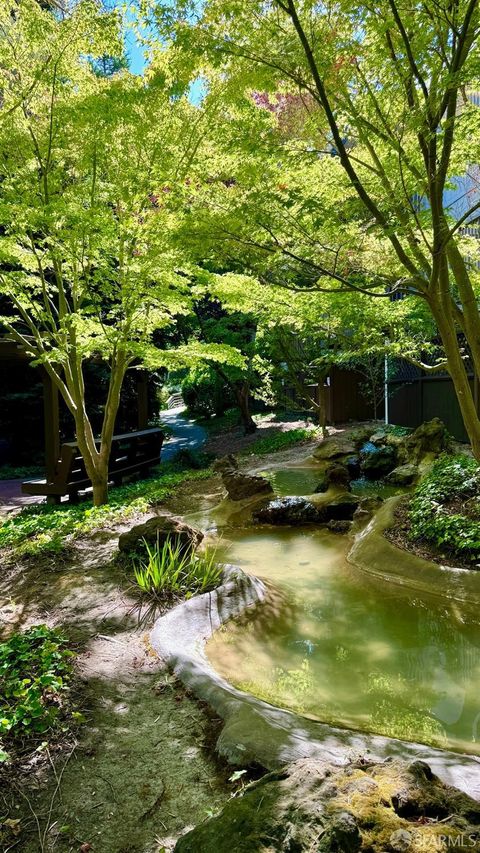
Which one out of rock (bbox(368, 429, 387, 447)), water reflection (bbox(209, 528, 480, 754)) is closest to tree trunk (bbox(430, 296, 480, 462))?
water reflection (bbox(209, 528, 480, 754))

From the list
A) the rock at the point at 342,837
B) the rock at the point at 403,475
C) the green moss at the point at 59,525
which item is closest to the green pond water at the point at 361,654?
the rock at the point at 342,837

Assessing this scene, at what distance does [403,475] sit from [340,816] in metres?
8.02

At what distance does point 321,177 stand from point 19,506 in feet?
27.4

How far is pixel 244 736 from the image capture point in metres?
2.37

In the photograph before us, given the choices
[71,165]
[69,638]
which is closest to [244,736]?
[69,638]

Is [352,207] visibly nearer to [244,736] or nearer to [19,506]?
[244,736]

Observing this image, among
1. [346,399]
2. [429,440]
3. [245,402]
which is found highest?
[245,402]

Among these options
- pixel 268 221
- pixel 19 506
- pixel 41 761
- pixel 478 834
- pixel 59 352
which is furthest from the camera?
pixel 19 506

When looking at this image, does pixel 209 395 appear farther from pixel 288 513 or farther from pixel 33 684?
pixel 33 684

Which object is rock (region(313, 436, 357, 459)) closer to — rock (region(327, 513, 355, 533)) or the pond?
the pond

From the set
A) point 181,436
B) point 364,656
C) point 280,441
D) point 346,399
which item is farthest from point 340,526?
point 181,436

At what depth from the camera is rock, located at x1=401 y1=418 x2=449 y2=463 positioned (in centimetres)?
923

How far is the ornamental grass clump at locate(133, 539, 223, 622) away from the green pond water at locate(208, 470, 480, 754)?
524 mm

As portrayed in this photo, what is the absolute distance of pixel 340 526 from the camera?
22.2ft
